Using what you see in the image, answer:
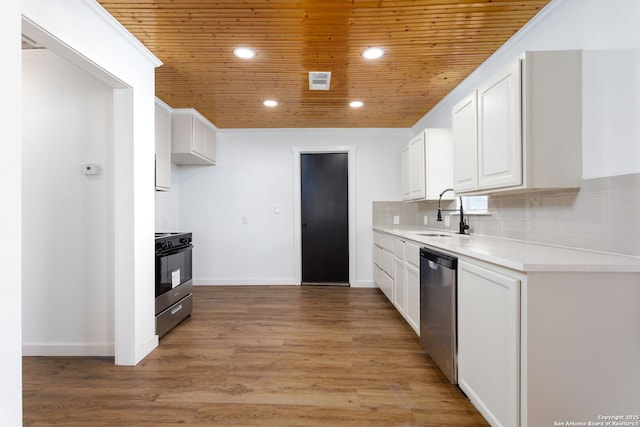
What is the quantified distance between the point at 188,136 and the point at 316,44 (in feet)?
7.31

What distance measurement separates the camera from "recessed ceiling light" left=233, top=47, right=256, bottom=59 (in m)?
2.41

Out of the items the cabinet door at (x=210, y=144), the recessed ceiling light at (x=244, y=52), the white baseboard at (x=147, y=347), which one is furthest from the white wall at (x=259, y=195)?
the recessed ceiling light at (x=244, y=52)

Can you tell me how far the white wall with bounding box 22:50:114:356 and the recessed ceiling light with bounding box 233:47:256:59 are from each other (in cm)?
106

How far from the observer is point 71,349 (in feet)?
8.14

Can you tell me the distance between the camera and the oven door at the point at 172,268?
2.75 meters

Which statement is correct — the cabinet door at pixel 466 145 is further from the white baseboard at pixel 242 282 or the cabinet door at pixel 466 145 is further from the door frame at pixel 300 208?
the white baseboard at pixel 242 282

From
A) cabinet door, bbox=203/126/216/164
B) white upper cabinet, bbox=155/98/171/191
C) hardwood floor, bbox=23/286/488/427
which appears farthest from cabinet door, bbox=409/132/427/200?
white upper cabinet, bbox=155/98/171/191

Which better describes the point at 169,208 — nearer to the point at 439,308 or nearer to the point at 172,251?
the point at 172,251

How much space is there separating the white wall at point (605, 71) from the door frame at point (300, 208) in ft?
9.61

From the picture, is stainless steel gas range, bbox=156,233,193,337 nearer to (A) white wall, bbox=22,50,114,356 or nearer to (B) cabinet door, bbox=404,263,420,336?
(A) white wall, bbox=22,50,114,356

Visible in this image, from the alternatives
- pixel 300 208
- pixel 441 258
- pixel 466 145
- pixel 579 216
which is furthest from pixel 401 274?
pixel 300 208

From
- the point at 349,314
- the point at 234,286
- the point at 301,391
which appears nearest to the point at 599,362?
the point at 301,391

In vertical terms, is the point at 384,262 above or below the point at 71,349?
above

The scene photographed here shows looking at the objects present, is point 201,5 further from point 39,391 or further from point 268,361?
point 39,391
